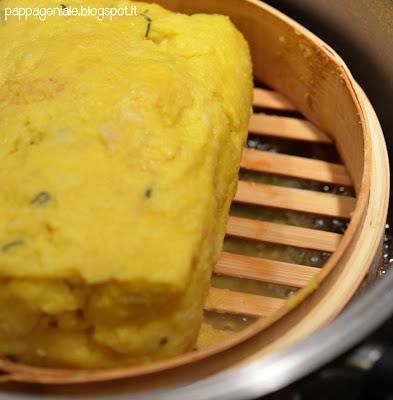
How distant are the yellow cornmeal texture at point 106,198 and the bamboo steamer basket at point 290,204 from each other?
0.21 feet

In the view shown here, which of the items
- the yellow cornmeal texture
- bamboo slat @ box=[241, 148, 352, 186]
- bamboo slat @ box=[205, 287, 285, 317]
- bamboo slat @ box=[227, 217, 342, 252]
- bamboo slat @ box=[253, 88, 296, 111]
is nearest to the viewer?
the yellow cornmeal texture

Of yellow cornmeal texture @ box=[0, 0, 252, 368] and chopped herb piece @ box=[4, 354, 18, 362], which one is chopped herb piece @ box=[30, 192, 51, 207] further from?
chopped herb piece @ box=[4, 354, 18, 362]

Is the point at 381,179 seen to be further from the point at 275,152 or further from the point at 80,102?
the point at 80,102

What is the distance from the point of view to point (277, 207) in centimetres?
152

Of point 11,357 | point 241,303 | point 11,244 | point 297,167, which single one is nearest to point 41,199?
point 11,244

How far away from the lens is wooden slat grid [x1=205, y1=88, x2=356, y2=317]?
134cm

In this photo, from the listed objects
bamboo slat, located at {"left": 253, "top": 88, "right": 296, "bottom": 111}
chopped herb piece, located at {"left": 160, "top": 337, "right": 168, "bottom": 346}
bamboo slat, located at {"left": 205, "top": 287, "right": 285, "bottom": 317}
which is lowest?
bamboo slat, located at {"left": 205, "top": 287, "right": 285, "bottom": 317}

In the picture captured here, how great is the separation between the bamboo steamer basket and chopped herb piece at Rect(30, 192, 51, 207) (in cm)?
27

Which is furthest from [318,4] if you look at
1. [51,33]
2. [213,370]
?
[213,370]

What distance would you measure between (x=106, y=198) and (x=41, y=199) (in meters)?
0.11

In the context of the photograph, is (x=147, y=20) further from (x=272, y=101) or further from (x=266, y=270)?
Answer: (x=266, y=270)

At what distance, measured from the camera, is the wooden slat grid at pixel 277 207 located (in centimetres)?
134

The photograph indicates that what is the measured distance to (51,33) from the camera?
1.31m

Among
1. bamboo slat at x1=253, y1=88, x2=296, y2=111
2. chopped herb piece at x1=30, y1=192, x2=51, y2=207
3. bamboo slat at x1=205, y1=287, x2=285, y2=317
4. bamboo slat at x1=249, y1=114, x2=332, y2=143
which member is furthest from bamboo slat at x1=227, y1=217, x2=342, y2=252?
chopped herb piece at x1=30, y1=192, x2=51, y2=207
